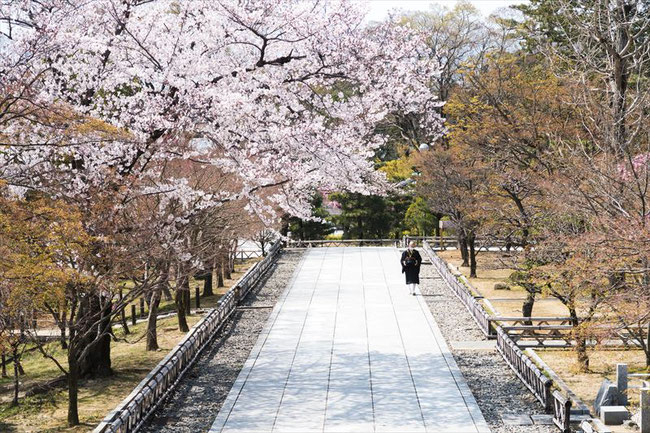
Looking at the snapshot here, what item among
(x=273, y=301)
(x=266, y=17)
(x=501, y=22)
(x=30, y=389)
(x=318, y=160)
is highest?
(x=501, y=22)

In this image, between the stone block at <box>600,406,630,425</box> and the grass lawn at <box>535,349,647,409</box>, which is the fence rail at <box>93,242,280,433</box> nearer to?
the stone block at <box>600,406,630,425</box>

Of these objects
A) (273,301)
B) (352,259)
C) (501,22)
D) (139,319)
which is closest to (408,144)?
(501,22)

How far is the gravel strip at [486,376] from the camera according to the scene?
13.3 meters

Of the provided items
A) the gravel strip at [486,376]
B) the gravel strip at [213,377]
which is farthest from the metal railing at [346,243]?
the gravel strip at [486,376]

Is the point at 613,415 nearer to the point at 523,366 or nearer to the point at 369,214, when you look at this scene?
the point at 523,366

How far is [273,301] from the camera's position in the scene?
24531 millimetres

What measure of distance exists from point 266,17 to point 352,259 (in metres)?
A: 19.8

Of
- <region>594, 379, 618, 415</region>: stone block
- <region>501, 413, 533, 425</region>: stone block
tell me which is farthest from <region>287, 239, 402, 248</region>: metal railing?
<region>501, 413, 533, 425</region>: stone block

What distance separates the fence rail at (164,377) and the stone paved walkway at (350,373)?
1.19 meters

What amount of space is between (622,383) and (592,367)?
4735 mm

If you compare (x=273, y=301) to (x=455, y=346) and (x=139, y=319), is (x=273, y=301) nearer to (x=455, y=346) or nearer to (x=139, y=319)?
(x=455, y=346)

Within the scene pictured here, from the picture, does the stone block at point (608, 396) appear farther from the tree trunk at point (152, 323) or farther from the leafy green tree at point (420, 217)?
the leafy green tree at point (420, 217)

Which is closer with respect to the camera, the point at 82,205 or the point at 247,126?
the point at 82,205

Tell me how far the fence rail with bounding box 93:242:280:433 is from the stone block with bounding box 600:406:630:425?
7842 mm
